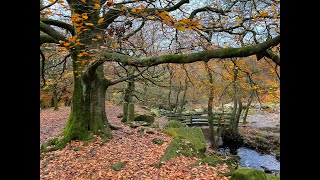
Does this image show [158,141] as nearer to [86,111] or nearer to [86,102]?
[86,111]

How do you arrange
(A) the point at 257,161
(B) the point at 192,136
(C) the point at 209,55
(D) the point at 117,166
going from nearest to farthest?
(C) the point at 209,55
(D) the point at 117,166
(B) the point at 192,136
(A) the point at 257,161

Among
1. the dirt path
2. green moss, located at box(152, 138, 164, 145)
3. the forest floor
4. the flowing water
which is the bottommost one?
the flowing water

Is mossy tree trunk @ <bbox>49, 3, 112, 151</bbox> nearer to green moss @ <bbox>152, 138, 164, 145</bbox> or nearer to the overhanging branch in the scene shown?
green moss @ <bbox>152, 138, 164, 145</bbox>

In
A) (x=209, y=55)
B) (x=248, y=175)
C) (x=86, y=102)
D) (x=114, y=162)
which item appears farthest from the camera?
(x=86, y=102)

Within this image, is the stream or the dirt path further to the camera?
the dirt path

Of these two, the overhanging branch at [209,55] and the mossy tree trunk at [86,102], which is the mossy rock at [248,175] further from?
the mossy tree trunk at [86,102]

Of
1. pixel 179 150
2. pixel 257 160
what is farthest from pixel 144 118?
pixel 179 150

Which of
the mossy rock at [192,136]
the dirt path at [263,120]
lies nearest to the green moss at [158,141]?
the mossy rock at [192,136]

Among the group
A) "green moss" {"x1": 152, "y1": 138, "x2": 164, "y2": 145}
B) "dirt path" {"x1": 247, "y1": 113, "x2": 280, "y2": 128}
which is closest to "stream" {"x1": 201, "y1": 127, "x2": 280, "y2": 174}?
"green moss" {"x1": 152, "y1": 138, "x2": 164, "y2": 145}
